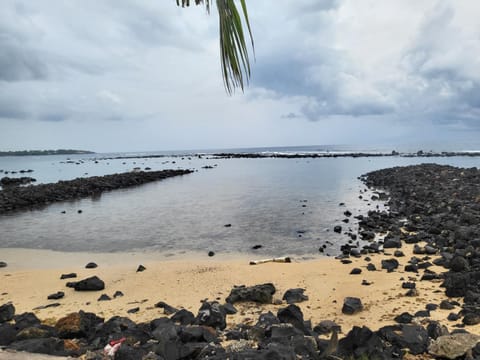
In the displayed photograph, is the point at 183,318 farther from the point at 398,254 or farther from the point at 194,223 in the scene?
the point at 194,223

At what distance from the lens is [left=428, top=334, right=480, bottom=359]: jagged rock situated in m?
3.84

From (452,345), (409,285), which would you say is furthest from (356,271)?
(452,345)

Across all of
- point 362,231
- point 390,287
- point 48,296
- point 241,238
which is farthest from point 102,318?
point 362,231

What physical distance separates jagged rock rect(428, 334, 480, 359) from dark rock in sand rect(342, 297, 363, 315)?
1.64m

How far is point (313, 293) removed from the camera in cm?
681

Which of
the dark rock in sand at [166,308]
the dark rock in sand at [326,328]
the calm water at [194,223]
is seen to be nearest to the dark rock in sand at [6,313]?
the dark rock in sand at [166,308]

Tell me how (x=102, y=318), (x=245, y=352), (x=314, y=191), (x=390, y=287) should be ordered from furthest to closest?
(x=314, y=191)
(x=390, y=287)
(x=102, y=318)
(x=245, y=352)

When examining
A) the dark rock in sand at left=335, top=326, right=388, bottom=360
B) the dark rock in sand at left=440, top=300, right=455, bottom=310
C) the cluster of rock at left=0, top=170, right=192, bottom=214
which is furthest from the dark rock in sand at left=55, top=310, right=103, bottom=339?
the cluster of rock at left=0, top=170, right=192, bottom=214

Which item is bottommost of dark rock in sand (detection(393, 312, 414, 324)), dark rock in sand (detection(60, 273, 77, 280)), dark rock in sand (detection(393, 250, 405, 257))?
dark rock in sand (detection(60, 273, 77, 280))

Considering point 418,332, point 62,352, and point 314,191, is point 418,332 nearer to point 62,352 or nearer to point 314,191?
point 62,352

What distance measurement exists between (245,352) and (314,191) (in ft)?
70.6

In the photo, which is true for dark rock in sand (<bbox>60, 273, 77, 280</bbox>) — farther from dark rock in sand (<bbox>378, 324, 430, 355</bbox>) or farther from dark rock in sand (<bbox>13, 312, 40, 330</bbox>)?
dark rock in sand (<bbox>378, 324, 430, 355</bbox>)

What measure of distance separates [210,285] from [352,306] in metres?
3.10

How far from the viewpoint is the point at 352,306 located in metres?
5.74
